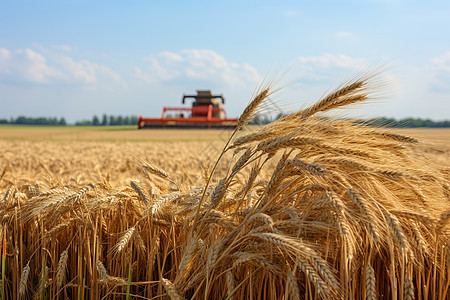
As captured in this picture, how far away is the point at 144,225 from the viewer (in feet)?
7.41

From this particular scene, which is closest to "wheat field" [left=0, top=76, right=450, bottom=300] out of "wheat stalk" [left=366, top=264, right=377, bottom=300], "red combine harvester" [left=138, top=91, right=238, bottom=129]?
"wheat stalk" [left=366, top=264, right=377, bottom=300]

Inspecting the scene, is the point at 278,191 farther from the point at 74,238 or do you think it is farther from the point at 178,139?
the point at 178,139

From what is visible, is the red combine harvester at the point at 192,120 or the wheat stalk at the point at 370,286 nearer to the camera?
the wheat stalk at the point at 370,286

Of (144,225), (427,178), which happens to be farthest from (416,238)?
(144,225)

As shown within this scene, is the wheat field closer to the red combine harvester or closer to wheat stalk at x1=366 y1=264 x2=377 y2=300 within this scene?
wheat stalk at x1=366 y1=264 x2=377 y2=300

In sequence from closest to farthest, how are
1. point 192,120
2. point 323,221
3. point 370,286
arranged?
point 370,286, point 323,221, point 192,120

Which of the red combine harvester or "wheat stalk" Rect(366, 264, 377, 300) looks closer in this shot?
"wheat stalk" Rect(366, 264, 377, 300)

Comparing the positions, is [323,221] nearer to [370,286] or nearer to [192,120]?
[370,286]

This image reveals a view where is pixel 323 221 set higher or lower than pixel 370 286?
higher

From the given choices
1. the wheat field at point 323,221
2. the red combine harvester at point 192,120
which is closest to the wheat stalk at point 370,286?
the wheat field at point 323,221

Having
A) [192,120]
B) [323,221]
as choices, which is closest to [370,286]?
[323,221]

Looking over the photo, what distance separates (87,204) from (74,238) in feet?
1.03

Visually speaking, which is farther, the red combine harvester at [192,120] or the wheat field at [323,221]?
the red combine harvester at [192,120]

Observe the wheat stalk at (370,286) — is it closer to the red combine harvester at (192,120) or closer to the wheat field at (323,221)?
the wheat field at (323,221)
